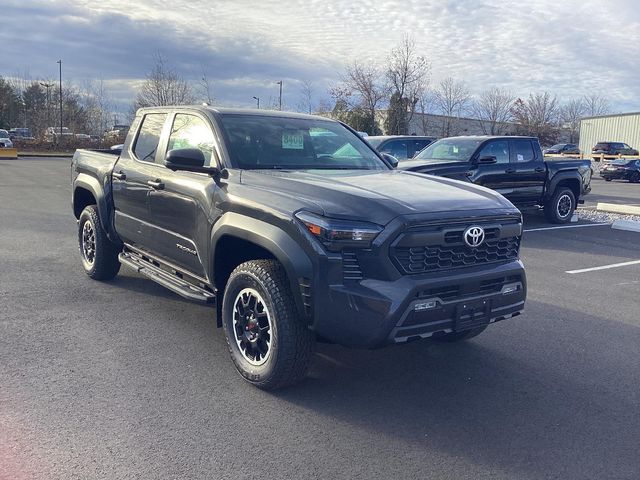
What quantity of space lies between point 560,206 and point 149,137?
388 inches

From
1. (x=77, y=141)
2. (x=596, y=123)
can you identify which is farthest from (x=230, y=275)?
(x=596, y=123)

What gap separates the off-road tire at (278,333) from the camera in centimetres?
382

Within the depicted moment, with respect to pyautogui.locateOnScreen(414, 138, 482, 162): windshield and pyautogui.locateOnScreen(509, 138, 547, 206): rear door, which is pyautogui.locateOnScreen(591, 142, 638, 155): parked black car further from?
pyautogui.locateOnScreen(414, 138, 482, 162): windshield

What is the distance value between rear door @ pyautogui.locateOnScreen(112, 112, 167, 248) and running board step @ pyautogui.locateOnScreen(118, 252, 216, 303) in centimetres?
17

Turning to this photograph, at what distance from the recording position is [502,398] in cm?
406

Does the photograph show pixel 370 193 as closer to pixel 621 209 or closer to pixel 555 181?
pixel 555 181

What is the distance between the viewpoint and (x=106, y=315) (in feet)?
18.4

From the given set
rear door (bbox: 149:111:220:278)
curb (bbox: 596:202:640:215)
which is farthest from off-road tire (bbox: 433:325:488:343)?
curb (bbox: 596:202:640:215)

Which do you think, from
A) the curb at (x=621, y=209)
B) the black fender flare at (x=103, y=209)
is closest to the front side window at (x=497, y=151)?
the curb at (x=621, y=209)

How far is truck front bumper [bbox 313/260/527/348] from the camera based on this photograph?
3504 millimetres

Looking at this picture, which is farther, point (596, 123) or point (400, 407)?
point (596, 123)

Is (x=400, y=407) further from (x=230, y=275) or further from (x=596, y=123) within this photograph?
(x=596, y=123)

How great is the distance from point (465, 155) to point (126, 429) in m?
9.79

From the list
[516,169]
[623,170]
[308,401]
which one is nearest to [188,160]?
[308,401]
